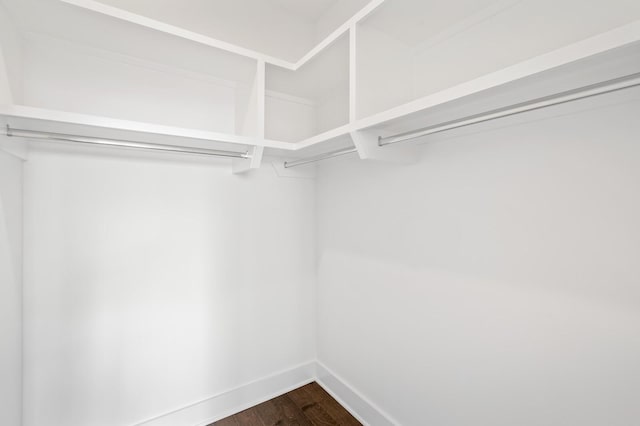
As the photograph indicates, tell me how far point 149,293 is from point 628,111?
236cm

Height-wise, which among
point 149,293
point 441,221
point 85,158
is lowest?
point 149,293

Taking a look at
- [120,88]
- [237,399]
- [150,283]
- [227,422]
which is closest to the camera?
[120,88]

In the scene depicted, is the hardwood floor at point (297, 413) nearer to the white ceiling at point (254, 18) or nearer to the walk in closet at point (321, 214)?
the walk in closet at point (321, 214)

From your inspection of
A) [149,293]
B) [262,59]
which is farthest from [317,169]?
[149,293]

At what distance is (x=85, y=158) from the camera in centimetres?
157

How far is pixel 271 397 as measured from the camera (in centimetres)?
219

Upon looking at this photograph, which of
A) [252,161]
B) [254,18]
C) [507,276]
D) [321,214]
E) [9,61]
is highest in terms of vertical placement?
Answer: [254,18]

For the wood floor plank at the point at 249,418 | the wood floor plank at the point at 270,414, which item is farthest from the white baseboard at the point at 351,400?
the wood floor plank at the point at 249,418

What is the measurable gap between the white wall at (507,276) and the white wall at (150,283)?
696 mm

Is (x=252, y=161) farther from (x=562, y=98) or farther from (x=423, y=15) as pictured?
(x=562, y=98)

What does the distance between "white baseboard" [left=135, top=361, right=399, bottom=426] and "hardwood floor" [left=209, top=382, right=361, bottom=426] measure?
0.14 ft

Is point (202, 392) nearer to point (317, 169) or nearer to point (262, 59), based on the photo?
point (317, 169)

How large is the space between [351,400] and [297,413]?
1.28ft

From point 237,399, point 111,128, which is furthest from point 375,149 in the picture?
point 237,399
